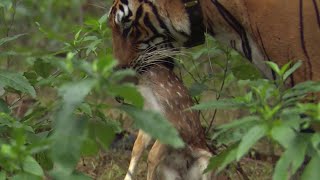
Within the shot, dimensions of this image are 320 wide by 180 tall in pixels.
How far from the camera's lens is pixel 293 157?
2.90 metres

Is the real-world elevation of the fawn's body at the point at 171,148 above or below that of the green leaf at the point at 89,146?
below

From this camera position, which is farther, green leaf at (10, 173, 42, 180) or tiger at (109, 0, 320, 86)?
tiger at (109, 0, 320, 86)

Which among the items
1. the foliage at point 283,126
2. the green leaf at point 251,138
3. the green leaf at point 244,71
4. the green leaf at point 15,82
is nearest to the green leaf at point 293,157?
the foliage at point 283,126

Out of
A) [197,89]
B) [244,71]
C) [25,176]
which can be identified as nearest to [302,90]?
[25,176]

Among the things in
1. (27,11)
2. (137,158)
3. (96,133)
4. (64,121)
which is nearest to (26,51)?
(27,11)

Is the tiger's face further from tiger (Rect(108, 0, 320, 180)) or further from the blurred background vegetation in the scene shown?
the blurred background vegetation

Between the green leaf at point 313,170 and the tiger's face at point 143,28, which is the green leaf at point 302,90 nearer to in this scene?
the green leaf at point 313,170

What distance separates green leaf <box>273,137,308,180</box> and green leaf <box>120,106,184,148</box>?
0.38m

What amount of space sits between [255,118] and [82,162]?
8.42ft

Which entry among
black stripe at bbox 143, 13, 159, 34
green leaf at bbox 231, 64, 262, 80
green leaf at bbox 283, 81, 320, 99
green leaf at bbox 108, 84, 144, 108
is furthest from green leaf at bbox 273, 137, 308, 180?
green leaf at bbox 231, 64, 262, 80

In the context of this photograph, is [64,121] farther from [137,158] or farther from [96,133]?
[137,158]

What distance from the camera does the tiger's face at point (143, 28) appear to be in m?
4.12

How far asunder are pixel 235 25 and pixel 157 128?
1194 millimetres

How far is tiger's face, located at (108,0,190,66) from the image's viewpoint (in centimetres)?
412
